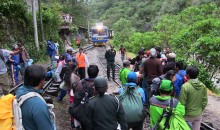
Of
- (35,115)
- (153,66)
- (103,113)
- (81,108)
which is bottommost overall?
(81,108)

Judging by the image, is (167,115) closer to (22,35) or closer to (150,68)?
(150,68)

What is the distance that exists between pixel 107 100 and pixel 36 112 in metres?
1.30

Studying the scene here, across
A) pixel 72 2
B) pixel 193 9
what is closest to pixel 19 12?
pixel 193 9

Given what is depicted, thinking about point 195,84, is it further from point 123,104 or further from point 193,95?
point 123,104

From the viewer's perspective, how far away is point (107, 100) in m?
3.78

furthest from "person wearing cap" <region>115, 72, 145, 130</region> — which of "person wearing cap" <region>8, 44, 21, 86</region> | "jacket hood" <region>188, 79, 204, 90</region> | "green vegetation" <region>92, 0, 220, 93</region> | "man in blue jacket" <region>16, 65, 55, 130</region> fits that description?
"green vegetation" <region>92, 0, 220, 93</region>

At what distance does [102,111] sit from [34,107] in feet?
4.17

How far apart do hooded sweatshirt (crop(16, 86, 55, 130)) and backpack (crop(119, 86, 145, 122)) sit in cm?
202

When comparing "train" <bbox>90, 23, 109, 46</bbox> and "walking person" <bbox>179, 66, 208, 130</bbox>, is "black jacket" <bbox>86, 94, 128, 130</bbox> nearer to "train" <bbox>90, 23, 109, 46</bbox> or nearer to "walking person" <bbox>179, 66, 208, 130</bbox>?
"walking person" <bbox>179, 66, 208, 130</bbox>

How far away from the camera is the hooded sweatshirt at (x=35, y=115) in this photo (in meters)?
2.69

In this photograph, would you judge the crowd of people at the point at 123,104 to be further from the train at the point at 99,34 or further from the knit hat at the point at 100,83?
the train at the point at 99,34

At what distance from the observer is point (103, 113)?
3.76 metres

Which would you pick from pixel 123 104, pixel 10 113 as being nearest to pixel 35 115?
pixel 10 113

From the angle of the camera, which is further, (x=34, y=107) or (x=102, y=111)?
(x=102, y=111)
